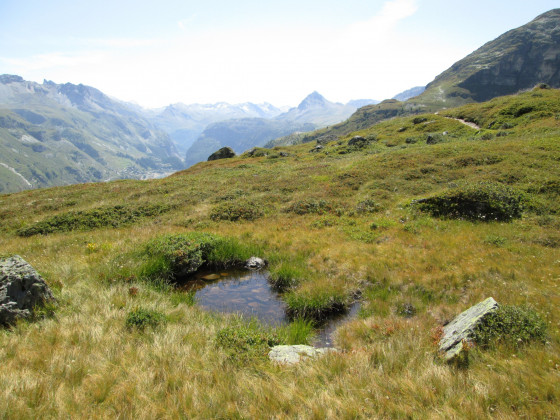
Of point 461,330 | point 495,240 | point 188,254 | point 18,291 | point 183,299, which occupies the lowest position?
point 495,240

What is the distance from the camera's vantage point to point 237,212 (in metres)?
21.0

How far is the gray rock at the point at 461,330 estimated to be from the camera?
223 inches

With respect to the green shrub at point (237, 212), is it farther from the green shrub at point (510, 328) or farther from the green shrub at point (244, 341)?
the green shrub at point (510, 328)

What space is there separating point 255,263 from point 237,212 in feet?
27.7

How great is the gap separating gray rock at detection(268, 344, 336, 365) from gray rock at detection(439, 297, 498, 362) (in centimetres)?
246

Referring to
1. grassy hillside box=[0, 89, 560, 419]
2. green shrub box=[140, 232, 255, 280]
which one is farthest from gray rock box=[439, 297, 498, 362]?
green shrub box=[140, 232, 255, 280]

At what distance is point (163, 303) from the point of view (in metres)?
8.73

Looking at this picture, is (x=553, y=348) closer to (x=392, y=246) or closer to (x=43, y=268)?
(x=392, y=246)

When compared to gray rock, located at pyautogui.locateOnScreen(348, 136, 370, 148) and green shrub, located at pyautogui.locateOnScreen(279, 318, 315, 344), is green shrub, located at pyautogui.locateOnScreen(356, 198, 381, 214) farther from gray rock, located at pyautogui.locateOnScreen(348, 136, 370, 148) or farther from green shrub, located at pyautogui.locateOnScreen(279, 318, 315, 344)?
gray rock, located at pyautogui.locateOnScreen(348, 136, 370, 148)

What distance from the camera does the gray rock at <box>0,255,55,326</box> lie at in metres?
6.99

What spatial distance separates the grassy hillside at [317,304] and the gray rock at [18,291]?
637 millimetres

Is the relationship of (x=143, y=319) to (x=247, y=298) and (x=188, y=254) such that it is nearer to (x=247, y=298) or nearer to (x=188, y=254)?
(x=247, y=298)

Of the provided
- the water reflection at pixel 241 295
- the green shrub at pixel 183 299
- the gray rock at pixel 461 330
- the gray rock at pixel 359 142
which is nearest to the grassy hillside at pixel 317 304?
the gray rock at pixel 461 330

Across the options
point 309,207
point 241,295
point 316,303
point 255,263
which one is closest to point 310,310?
point 316,303
